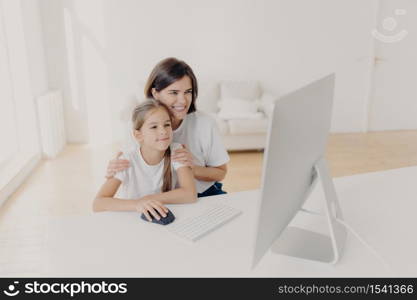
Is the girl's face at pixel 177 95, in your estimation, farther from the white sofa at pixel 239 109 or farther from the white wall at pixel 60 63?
the white wall at pixel 60 63

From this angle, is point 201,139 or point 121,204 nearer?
point 121,204

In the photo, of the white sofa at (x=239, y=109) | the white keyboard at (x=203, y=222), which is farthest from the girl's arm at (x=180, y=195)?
the white sofa at (x=239, y=109)

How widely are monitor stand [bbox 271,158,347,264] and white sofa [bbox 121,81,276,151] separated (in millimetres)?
2930

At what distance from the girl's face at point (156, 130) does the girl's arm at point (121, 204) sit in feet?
0.66

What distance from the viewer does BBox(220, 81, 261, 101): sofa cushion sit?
4.84m

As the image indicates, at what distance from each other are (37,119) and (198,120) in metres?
2.84

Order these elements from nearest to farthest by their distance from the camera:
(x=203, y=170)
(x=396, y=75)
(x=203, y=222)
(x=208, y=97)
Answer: (x=203, y=222)
(x=203, y=170)
(x=208, y=97)
(x=396, y=75)

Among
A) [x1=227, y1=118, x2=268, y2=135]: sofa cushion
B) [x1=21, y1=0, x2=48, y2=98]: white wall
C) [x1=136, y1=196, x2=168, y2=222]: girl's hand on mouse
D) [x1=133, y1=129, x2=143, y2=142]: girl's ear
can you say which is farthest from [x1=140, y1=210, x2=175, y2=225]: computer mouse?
[x1=21, y1=0, x2=48, y2=98]: white wall

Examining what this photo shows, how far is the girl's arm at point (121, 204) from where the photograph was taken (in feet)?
4.33

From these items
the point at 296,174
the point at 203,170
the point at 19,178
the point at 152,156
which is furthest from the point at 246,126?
the point at 296,174

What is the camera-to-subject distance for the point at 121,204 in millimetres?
1406

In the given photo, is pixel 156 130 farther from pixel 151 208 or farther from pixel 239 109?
pixel 239 109

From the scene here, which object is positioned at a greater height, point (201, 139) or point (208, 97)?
point (201, 139)

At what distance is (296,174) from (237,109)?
362cm
